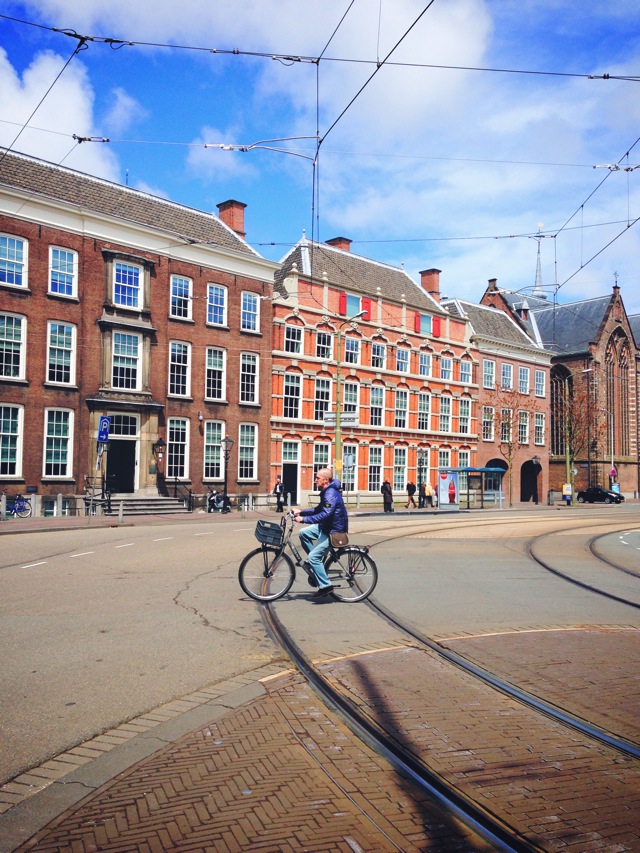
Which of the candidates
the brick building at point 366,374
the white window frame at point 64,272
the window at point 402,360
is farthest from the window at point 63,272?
the window at point 402,360

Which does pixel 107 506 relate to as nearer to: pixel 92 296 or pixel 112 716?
pixel 92 296

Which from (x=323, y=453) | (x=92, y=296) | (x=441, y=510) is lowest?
(x=441, y=510)

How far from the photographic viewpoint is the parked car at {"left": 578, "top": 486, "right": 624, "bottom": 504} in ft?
193

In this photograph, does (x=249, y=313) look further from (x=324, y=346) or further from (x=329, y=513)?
(x=329, y=513)

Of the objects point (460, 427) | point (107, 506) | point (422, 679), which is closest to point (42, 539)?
point (107, 506)

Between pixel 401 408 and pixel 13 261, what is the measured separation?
80.3ft

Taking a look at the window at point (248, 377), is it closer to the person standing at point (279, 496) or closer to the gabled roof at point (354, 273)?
the person standing at point (279, 496)

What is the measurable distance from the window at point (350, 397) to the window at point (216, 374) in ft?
29.1

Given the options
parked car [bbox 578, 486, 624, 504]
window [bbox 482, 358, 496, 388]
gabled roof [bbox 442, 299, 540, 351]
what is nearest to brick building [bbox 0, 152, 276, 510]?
gabled roof [bbox 442, 299, 540, 351]

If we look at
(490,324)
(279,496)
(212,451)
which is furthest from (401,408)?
(212,451)

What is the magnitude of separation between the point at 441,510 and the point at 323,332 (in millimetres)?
11307

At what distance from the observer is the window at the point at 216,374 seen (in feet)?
114

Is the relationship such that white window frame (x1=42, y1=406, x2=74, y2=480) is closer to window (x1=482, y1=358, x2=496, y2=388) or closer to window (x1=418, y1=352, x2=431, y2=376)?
window (x1=418, y1=352, x2=431, y2=376)

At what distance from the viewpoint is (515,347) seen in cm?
5469
